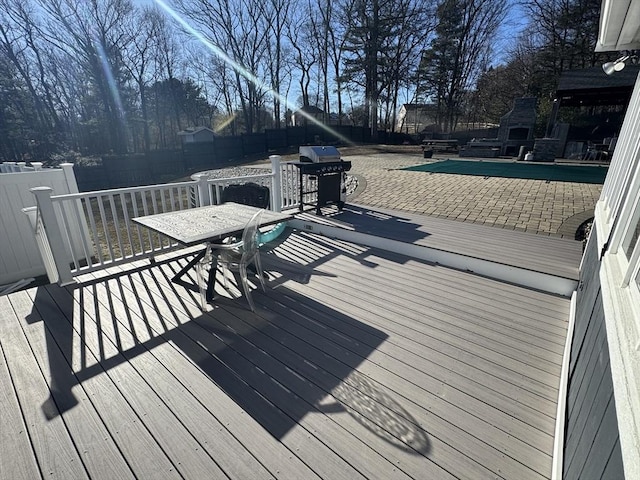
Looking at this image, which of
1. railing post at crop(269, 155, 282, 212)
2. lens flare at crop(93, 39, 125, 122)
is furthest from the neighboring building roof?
lens flare at crop(93, 39, 125, 122)

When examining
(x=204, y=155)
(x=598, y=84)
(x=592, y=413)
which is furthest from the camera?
(x=204, y=155)

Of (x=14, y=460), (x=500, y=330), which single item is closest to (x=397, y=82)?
(x=500, y=330)

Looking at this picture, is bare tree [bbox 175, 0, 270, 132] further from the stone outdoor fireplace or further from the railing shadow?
the railing shadow

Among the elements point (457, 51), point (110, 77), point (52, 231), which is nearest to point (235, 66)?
point (110, 77)

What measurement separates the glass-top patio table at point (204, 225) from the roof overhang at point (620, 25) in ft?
8.43

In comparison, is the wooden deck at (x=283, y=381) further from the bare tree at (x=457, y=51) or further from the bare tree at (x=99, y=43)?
the bare tree at (x=457, y=51)

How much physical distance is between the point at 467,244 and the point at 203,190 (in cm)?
312

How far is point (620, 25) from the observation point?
2.04 metres

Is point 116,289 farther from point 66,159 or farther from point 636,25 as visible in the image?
point 66,159

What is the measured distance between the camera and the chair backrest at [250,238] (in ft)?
7.59

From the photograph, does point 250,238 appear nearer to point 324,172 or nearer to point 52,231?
point 52,231

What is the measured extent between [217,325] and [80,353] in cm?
84

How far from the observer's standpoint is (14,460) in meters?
1.35

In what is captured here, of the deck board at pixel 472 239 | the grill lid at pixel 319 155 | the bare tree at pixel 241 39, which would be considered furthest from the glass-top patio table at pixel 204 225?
the bare tree at pixel 241 39
